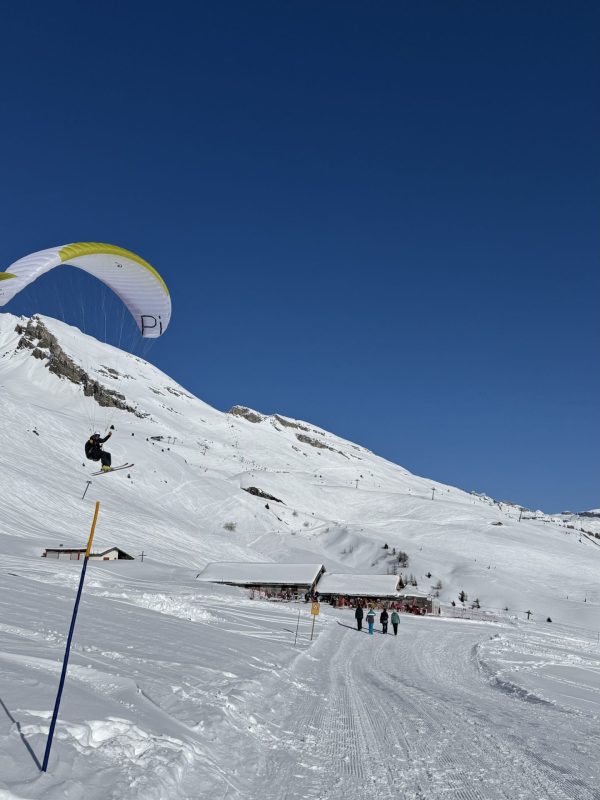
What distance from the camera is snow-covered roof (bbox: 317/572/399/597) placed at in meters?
50.2

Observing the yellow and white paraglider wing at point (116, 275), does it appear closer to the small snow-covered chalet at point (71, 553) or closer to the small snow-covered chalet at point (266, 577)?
the small snow-covered chalet at point (71, 553)

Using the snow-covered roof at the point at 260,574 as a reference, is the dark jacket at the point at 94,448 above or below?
above

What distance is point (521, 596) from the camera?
62.4 metres

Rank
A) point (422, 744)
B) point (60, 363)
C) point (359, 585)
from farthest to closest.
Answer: point (60, 363)
point (359, 585)
point (422, 744)

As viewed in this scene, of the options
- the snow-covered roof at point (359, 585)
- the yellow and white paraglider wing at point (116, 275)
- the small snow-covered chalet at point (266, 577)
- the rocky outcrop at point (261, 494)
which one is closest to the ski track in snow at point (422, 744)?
the yellow and white paraglider wing at point (116, 275)

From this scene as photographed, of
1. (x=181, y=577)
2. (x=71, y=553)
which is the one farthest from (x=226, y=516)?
(x=71, y=553)

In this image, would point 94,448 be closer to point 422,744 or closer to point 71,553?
point 422,744

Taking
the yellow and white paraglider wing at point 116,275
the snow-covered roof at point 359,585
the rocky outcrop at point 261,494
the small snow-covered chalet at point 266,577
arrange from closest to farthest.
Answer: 1. the yellow and white paraglider wing at point 116,275
2. the small snow-covered chalet at point 266,577
3. the snow-covered roof at point 359,585
4. the rocky outcrop at point 261,494

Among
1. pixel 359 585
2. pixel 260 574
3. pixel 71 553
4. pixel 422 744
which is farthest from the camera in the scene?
pixel 359 585

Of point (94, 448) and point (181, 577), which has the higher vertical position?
point (94, 448)

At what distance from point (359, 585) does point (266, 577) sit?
8.68 metres

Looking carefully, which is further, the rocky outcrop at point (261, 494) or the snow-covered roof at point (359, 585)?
the rocky outcrop at point (261, 494)

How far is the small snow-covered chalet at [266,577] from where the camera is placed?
49.9 meters

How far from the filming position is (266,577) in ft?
169
